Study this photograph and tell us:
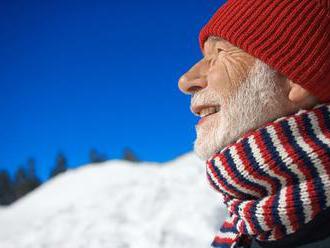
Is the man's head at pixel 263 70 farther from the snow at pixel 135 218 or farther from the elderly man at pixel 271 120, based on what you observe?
the snow at pixel 135 218

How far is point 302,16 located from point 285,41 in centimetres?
12

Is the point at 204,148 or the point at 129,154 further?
the point at 129,154

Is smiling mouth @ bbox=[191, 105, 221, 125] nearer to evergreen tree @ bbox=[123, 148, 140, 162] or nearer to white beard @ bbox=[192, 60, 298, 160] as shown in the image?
white beard @ bbox=[192, 60, 298, 160]

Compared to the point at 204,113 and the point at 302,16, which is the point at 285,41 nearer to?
the point at 302,16

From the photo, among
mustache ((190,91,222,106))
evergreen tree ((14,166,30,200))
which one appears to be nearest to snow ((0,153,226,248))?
mustache ((190,91,222,106))

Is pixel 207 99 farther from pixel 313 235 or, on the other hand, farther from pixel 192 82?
pixel 313 235

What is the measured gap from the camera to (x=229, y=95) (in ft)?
5.50

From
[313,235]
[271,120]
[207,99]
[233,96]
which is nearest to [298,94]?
[271,120]

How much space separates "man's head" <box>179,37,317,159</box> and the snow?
2.36 metres

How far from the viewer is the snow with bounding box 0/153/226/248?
4215 mm

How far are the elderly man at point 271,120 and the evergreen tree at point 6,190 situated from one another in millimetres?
47073

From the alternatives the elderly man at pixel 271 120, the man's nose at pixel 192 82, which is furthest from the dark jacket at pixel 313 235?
the man's nose at pixel 192 82

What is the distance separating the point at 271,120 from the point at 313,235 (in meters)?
0.43

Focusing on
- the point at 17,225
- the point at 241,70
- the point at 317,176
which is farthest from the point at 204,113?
the point at 17,225
